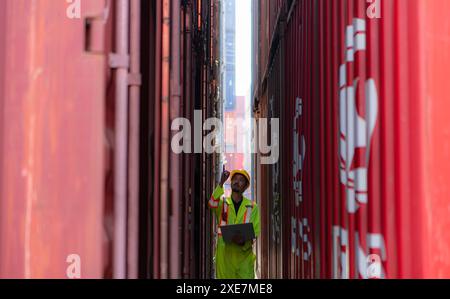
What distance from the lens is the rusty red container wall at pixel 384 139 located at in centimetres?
225

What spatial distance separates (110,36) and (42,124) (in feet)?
1.81

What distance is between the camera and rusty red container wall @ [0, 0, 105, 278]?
7.16ft

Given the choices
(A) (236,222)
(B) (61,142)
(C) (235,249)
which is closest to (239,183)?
(A) (236,222)

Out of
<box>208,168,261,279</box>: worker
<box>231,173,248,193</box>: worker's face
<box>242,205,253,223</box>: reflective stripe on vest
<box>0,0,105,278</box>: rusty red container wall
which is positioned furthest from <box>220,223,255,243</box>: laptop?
<box>0,0,105,278</box>: rusty red container wall

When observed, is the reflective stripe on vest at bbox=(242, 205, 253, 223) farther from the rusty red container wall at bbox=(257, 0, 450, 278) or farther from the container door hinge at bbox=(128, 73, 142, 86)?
the container door hinge at bbox=(128, 73, 142, 86)

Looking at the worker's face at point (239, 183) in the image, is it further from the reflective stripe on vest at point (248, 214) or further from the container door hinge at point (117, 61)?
the container door hinge at point (117, 61)

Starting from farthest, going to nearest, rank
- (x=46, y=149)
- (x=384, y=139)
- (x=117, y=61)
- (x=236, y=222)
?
(x=236, y=222), (x=384, y=139), (x=117, y=61), (x=46, y=149)

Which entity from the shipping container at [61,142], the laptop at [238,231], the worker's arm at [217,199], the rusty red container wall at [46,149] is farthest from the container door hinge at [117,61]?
the worker's arm at [217,199]

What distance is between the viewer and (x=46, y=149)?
2199 mm

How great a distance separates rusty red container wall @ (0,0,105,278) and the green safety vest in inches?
160

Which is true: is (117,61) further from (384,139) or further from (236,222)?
(236,222)

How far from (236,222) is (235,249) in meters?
0.35
